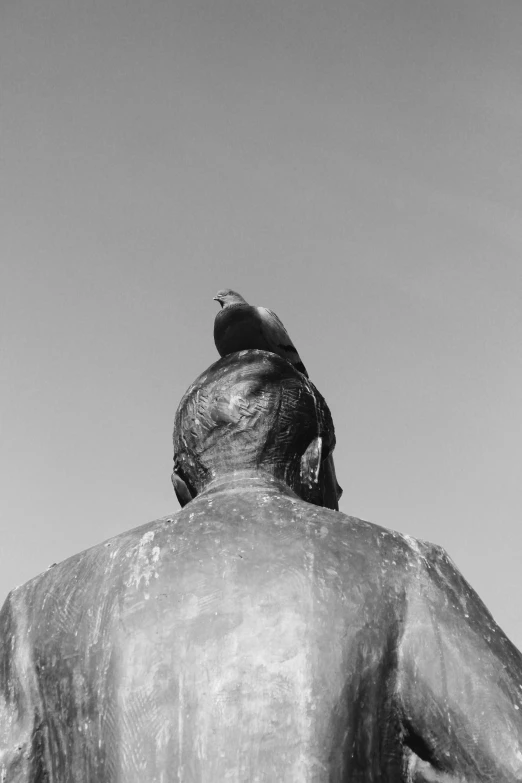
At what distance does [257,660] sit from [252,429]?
123cm

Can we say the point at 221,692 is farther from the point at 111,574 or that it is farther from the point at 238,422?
the point at 238,422

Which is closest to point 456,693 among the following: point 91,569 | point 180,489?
point 91,569

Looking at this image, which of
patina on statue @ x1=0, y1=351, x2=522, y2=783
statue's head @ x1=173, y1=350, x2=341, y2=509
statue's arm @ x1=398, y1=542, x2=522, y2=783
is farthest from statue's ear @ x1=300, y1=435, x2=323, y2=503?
statue's arm @ x1=398, y1=542, x2=522, y2=783

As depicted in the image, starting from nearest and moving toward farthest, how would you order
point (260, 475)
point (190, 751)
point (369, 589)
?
point (190, 751), point (369, 589), point (260, 475)

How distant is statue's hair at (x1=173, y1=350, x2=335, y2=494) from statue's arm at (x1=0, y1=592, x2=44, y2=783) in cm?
104

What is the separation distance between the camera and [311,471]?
4.56 m

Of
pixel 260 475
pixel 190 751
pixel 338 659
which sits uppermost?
pixel 260 475

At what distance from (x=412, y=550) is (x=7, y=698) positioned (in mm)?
1664

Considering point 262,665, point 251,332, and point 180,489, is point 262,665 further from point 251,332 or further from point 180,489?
point 251,332

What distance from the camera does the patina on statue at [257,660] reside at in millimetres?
3371

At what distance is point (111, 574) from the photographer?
387 centimetres

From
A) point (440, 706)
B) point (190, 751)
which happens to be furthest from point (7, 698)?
point (440, 706)

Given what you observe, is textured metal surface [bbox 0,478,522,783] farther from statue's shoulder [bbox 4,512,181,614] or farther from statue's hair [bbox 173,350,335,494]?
statue's hair [bbox 173,350,335,494]

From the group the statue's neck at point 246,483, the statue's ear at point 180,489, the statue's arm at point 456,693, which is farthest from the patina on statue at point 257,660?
the statue's ear at point 180,489
